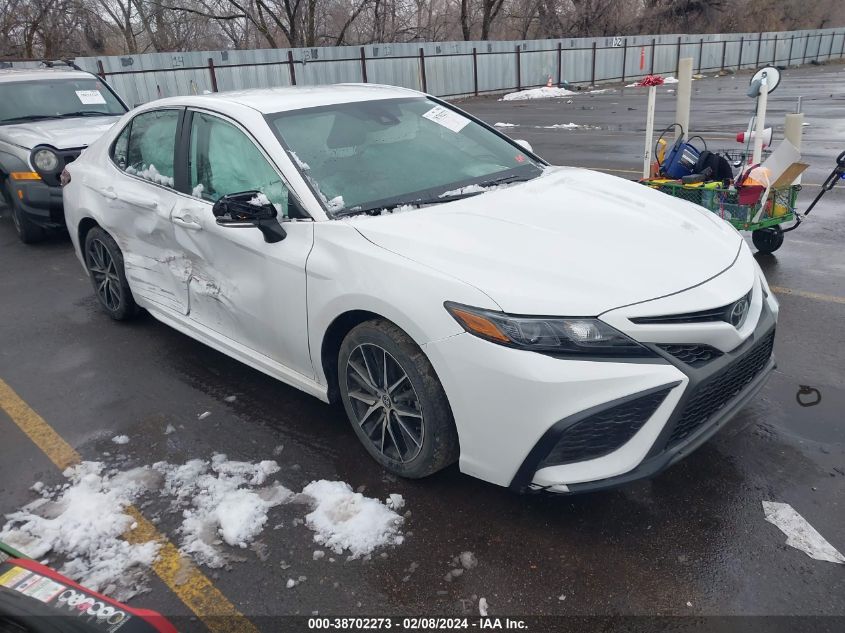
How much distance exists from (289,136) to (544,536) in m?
2.24

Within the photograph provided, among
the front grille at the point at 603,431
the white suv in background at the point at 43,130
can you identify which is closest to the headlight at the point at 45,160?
the white suv in background at the point at 43,130

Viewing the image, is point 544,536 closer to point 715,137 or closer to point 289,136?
point 289,136

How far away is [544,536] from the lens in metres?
2.68

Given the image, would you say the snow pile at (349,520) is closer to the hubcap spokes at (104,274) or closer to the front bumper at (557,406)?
the front bumper at (557,406)

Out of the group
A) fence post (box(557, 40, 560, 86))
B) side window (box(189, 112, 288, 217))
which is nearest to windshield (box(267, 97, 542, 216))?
side window (box(189, 112, 288, 217))

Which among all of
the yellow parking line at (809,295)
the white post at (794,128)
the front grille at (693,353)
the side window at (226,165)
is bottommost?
the yellow parking line at (809,295)

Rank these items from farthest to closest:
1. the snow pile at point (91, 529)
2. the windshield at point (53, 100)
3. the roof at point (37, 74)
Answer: the roof at point (37, 74) < the windshield at point (53, 100) < the snow pile at point (91, 529)

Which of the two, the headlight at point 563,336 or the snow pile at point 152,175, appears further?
the snow pile at point 152,175

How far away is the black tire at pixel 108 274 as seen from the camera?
4.69m

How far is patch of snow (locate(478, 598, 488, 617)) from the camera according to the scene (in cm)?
234

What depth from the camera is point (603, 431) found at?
2.39 metres

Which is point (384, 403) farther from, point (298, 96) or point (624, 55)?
point (624, 55)

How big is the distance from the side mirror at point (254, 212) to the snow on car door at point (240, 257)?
5cm

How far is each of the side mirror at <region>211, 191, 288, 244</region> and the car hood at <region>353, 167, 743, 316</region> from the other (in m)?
0.43
